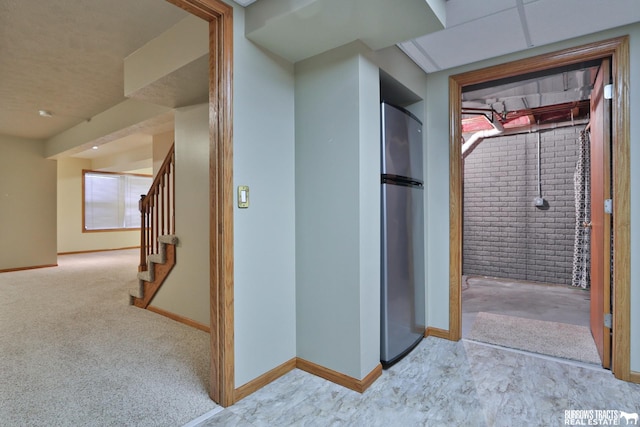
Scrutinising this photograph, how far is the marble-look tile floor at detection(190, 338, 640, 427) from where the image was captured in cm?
168

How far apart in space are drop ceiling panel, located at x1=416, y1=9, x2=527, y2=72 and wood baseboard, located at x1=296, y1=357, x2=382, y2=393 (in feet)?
7.40

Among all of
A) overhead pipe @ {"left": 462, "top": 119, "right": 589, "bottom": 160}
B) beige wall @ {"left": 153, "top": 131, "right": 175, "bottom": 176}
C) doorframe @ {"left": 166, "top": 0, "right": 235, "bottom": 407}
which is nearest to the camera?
doorframe @ {"left": 166, "top": 0, "right": 235, "bottom": 407}

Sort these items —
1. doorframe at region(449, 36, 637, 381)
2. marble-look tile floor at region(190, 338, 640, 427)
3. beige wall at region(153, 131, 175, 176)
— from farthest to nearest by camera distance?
beige wall at region(153, 131, 175, 176)
doorframe at region(449, 36, 637, 381)
marble-look tile floor at region(190, 338, 640, 427)

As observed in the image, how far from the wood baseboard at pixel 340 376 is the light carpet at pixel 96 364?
0.62 metres

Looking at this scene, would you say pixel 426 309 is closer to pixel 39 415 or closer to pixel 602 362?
pixel 602 362

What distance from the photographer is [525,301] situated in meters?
3.98

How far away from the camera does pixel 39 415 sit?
1.74 metres

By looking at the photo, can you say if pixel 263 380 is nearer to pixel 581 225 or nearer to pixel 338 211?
pixel 338 211

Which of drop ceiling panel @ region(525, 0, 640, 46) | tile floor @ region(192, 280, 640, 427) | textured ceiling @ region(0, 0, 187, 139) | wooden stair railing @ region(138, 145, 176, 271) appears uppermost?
textured ceiling @ region(0, 0, 187, 139)

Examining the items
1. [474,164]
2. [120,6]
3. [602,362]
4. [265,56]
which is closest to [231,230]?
[265,56]

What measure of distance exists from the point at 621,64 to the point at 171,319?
4179 millimetres

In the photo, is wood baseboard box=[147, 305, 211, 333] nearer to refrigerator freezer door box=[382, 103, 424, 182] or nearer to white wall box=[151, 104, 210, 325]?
Result: white wall box=[151, 104, 210, 325]

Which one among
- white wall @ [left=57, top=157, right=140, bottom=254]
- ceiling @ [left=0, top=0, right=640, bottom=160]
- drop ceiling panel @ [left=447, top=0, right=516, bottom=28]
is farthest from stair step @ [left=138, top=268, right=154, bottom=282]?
white wall @ [left=57, top=157, right=140, bottom=254]

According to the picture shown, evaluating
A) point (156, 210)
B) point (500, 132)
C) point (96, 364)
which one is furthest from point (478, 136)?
point (96, 364)
